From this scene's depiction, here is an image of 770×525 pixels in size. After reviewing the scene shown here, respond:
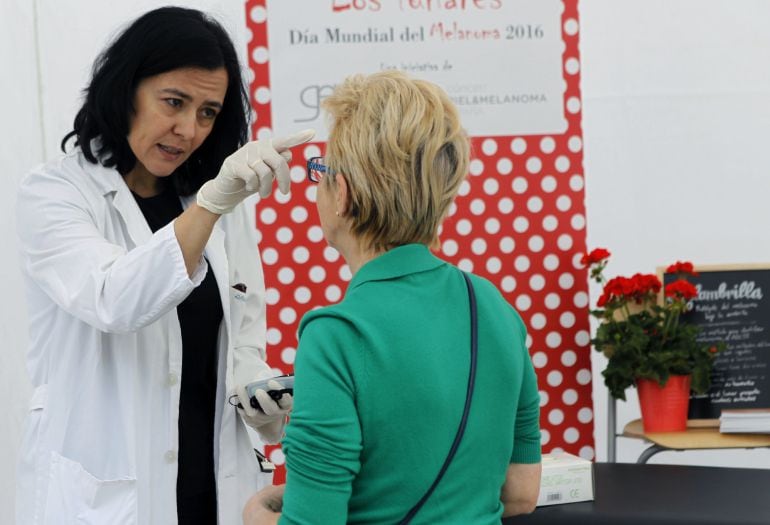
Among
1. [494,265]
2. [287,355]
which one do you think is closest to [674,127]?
[494,265]

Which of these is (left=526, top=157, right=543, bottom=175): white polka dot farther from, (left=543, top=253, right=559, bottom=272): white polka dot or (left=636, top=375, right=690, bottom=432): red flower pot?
(left=636, top=375, right=690, bottom=432): red flower pot

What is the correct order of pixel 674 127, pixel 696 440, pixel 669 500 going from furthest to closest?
pixel 674 127 → pixel 696 440 → pixel 669 500

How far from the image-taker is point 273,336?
3.05 metres

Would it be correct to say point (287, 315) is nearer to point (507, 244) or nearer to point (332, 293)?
point (332, 293)

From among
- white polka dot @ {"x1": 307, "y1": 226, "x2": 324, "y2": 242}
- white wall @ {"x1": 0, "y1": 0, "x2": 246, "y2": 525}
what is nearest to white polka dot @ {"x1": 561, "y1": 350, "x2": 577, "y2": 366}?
white polka dot @ {"x1": 307, "y1": 226, "x2": 324, "y2": 242}

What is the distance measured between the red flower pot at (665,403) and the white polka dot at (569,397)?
0.26 metres

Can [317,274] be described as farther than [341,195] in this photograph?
Yes

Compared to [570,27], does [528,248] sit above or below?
below

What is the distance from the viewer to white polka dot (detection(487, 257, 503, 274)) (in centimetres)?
312

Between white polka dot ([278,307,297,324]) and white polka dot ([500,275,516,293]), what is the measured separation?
0.67 meters

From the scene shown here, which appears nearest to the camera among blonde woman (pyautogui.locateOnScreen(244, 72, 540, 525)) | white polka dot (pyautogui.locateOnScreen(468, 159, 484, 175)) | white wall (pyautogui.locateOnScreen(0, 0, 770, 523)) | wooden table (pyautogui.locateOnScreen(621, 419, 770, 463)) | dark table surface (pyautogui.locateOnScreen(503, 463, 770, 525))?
blonde woman (pyautogui.locateOnScreen(244, 72, 540, 525))

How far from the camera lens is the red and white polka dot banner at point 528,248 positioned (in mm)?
3059

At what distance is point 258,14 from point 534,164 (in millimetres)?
979

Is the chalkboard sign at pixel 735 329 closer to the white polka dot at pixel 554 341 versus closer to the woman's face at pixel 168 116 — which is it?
the white polka dot at pixel 554 341
